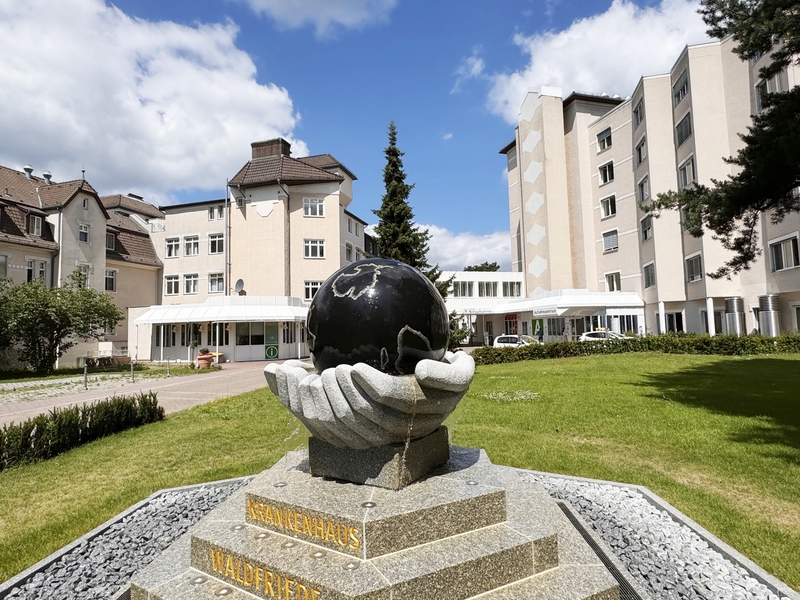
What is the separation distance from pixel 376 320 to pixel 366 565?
1.91 meters

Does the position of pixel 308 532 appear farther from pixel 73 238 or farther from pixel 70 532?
pixel 73 238

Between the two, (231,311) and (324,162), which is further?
(324,162)

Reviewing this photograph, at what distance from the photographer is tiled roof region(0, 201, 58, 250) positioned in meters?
28.9

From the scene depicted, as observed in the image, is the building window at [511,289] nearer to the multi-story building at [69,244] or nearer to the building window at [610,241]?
the building window at [610,241]

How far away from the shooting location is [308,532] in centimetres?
360

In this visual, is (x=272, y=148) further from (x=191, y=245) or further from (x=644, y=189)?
(x=644, y=189)

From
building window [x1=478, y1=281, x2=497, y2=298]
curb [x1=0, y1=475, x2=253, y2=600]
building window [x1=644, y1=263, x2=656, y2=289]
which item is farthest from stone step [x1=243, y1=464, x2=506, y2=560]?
building window [x1=478, y1=281, x2=497, y2=298]

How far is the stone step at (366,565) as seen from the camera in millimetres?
3047

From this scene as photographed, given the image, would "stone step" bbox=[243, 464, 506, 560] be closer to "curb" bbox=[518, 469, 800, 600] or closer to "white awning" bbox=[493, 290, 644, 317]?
"curb" bbox=[518, 469, 800, 600]

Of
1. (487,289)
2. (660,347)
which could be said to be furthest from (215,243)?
(660,347)

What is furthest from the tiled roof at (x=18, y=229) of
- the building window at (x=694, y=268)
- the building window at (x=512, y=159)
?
the building window at (x=694, y=268)

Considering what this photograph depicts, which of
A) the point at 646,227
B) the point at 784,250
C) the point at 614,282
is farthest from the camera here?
the point at 614,282

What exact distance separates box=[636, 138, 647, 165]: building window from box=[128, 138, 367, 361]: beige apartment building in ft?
75.9

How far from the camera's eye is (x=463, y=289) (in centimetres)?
4903
